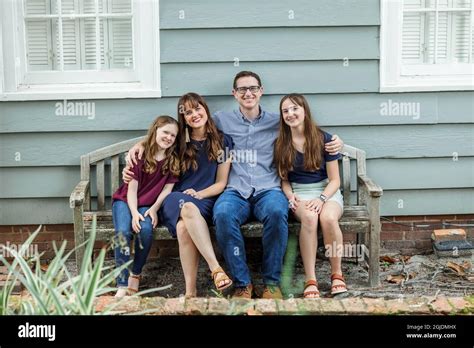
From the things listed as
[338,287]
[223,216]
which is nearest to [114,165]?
[223,216]

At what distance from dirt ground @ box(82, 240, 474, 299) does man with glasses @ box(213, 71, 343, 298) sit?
0.17 m

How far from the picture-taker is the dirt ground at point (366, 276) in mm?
4113

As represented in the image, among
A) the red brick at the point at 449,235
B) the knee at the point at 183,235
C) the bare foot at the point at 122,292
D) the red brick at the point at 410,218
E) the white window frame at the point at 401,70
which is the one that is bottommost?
the bare foot at the point at 122,292

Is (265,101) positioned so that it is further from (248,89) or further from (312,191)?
(312,191)

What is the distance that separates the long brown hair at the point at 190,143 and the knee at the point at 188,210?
0.25 meters

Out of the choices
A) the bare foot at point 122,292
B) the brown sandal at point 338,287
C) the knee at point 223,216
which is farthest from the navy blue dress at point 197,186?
the brown sandal at point 338,287

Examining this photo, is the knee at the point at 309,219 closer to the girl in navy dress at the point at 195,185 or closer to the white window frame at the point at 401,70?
the girl in navy dress at the point at 195,185

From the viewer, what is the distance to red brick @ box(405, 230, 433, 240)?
185 inches

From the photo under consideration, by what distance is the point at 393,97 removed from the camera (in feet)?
14.8

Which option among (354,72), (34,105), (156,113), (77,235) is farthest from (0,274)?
(354,72)

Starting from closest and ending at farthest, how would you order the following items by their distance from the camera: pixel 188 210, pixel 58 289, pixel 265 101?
pixel 58 289
pixel 188 210
pixel 265 101

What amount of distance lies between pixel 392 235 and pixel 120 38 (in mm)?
2022

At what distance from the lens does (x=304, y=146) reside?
4.12 m
